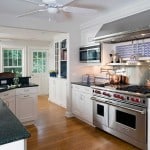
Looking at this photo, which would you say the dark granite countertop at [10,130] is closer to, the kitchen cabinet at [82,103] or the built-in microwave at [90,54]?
the kitchen cabinet at [82,103]

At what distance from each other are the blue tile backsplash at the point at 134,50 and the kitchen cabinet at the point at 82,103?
3.41 ft

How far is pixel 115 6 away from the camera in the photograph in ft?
11.1

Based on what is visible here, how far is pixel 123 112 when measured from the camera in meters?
3.14

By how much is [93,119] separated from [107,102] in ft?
2.11

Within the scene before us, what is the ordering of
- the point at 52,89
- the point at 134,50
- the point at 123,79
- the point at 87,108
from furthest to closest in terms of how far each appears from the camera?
the point at 52,89 < the point at 87,108 < the point at 123,79 < the point at 134,50

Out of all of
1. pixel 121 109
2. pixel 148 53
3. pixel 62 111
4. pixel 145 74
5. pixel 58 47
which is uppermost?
pixel 58 47

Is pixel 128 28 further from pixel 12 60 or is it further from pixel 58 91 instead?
pixel 12 60

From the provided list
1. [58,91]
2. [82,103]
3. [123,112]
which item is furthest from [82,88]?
[58,91]

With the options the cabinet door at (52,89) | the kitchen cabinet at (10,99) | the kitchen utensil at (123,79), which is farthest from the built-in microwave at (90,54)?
the cabinet door at (52,89)

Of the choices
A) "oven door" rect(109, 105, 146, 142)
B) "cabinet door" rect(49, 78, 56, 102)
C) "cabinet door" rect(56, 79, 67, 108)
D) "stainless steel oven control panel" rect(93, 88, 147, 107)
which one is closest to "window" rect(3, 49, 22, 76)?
"cabinet door" rect(49, 78, 56, 102)

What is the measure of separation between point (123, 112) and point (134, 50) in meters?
1.26

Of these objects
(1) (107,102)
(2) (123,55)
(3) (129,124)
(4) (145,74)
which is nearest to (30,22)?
(2) (123,55)

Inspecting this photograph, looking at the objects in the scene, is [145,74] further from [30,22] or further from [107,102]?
[30,22]

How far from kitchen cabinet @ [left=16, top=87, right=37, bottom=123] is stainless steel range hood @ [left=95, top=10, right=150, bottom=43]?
186 centimetres
